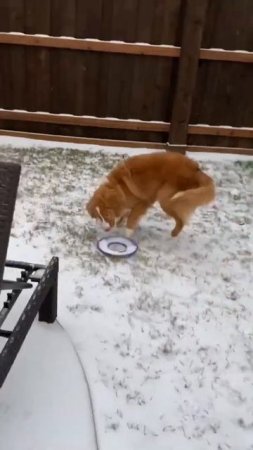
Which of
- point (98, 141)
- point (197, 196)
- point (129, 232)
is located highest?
point (197, 196)

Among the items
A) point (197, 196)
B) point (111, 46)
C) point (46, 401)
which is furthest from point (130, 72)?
point (46, 401)

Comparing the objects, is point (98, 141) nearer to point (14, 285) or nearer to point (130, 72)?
point (130, 72)

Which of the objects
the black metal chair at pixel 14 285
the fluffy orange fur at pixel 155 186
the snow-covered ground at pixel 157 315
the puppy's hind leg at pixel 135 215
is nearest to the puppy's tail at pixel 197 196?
the fluffy orange fur at pixel 155 186

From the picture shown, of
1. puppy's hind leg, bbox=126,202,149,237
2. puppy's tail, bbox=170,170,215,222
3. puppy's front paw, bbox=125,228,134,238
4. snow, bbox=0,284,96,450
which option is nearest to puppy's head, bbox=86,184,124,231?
puppy's hind leg, bbox=126,202,149,237

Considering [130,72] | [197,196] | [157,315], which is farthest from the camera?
[130,72]

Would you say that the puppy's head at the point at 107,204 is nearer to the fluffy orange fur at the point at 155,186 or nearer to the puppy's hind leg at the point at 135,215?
the fluffy orange fur at the point at 155,186

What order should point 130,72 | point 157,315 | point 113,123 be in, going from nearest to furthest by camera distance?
point 157,315
point 130,72
point 113,123

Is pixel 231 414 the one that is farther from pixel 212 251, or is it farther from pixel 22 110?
pixel 22 110

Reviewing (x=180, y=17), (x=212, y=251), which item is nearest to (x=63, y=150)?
(x=180, y=17)

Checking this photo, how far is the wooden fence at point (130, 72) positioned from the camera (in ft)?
15.1

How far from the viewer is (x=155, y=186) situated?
3.33 metres

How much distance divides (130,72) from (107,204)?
209cm

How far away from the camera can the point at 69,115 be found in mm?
5109

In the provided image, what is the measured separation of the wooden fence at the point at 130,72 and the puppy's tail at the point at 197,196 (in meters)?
1.83
